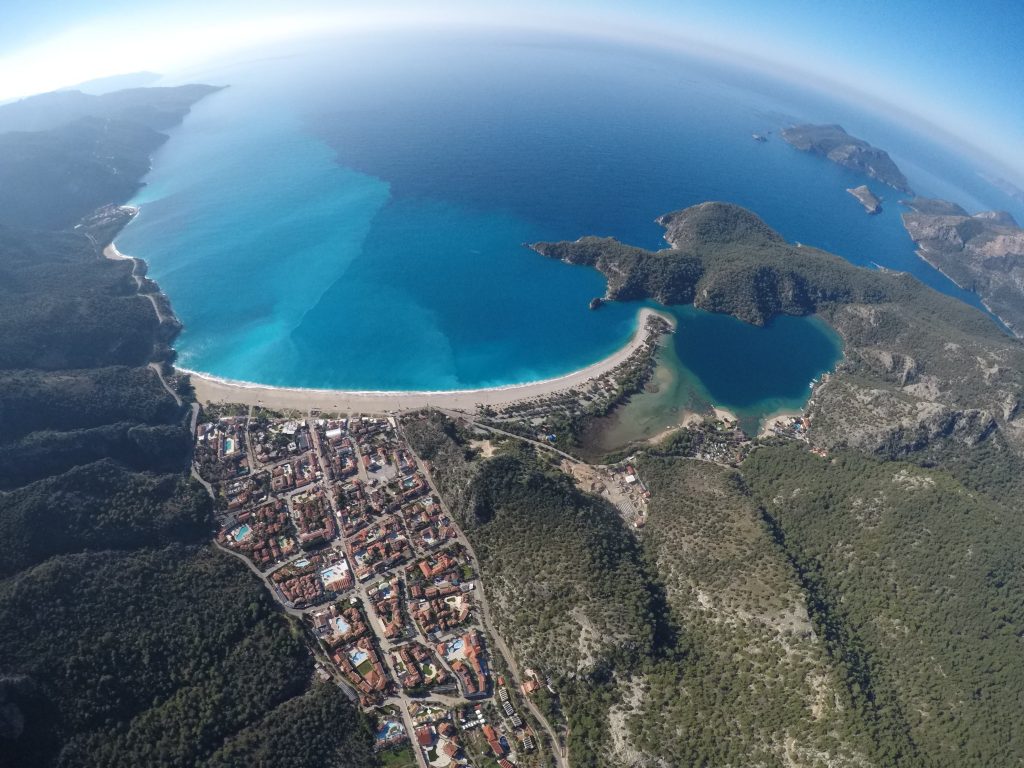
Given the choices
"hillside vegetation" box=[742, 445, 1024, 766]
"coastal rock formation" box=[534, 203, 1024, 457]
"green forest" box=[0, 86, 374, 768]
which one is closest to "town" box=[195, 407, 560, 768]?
"green forest" box=[0, 86, 374, 768]

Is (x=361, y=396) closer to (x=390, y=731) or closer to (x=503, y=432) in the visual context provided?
(x=503, y=432)

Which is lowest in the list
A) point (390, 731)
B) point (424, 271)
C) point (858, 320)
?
point (390, 731)

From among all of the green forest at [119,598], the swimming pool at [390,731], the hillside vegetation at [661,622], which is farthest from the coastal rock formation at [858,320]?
the green forest at [119,598]

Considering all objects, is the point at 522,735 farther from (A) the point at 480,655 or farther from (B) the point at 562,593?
(B) the point at 562,593

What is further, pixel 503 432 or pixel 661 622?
pixel 503 432

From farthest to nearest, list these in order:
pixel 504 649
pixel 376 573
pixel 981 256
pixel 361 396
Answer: pixel 981 256 < pixel 361 396 < pixel 376 573 < pixel 504 649

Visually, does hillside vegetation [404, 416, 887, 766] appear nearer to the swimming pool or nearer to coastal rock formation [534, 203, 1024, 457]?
the swimming pool

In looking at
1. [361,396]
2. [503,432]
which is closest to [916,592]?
[503,432]
